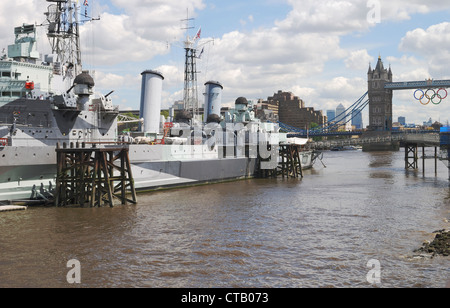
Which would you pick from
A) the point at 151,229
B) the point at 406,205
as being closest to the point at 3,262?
the point at 151,229

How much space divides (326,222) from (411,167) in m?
37.7

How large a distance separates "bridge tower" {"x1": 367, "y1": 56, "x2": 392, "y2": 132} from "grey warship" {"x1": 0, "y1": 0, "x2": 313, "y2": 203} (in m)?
116

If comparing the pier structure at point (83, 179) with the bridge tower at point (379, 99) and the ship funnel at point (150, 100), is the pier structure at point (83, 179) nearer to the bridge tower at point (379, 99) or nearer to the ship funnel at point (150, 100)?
the ship funnel at point (150, 100)

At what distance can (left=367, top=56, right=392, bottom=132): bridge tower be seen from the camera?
144 metres

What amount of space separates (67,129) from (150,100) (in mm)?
10373

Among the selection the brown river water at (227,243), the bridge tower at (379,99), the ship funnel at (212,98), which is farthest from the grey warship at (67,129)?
the bridge tower at (379,99)

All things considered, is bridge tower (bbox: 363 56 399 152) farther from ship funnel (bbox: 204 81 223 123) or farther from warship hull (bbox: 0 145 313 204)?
warship hull (bbox: 0 145 313 204)

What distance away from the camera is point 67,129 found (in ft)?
82.8

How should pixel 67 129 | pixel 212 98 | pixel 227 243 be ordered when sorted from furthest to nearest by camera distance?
pixel 212 98
pixel 67 129
pixel 227 243

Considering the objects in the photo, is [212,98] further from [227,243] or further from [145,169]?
[227,243]

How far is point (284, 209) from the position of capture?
22.6 m

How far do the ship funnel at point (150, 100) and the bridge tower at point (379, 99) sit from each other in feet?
389

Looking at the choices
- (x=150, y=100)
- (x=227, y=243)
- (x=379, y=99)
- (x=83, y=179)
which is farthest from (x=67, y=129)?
(x=379, y=99)

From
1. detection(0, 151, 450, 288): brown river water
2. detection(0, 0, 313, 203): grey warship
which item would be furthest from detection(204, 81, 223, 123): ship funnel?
detection(0, 151, 450, 288): brown river water
